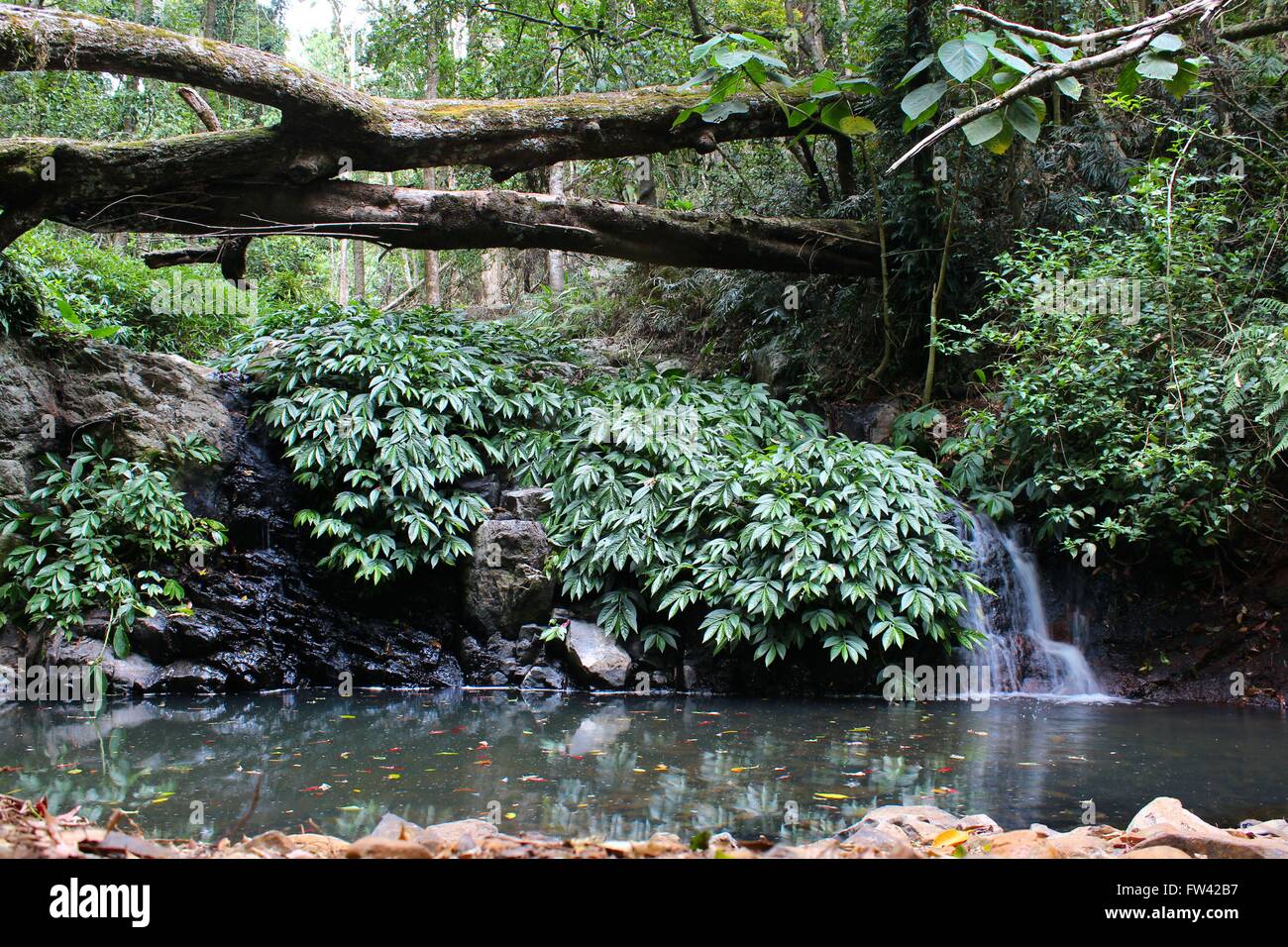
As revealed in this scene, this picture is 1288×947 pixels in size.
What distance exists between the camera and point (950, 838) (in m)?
2.98

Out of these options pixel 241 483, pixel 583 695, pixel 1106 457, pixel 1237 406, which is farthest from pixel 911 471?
pixel 241 483

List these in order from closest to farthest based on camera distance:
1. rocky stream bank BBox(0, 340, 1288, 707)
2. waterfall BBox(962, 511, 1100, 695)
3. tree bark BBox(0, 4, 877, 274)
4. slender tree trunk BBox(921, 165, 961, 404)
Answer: tree bark BBox(0, 4, 877, 274) → rocky stream bank BBox(0, 340, 1288, 707) → waterfall BBox(962, 511, 1100, 695) → slender tree trunk BBox(921, 165, 961, 404)

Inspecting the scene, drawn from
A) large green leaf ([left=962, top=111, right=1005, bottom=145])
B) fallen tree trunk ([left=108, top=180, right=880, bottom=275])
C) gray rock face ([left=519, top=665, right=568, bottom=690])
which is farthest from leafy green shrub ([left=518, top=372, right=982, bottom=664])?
large green leaf ([left=962, top=111, right=1005, bottom=145])

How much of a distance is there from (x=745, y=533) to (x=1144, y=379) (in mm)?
3614

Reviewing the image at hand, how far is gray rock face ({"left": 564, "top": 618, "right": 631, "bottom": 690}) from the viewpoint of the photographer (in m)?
7.39

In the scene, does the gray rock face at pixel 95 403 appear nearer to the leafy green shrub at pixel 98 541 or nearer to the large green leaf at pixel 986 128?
the leafy green shrub at pixel 98 541

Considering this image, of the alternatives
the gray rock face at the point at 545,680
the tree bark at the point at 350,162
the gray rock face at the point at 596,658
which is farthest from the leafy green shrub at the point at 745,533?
the tree bark at the point at 350,162

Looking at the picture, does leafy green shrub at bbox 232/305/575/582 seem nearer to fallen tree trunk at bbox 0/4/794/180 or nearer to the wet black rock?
the wet black rock

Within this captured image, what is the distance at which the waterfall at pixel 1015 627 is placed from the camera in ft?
25.3

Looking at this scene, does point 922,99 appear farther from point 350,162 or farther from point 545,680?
point 350,162

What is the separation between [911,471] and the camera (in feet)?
26.1

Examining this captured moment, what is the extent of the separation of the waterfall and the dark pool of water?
66cm

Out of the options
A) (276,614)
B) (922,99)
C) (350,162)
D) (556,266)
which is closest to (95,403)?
(276,614)

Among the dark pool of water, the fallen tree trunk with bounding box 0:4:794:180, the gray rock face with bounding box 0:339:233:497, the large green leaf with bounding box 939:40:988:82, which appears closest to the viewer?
the large green leaf with bounding box 939:40:988:82
